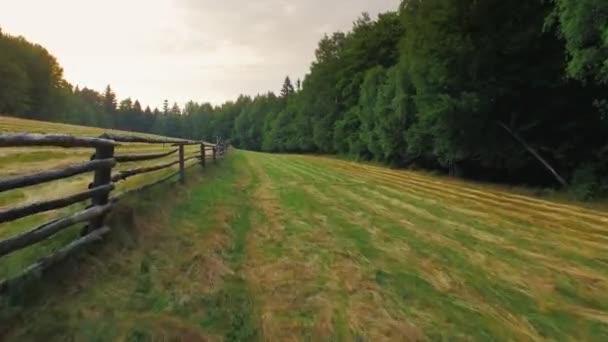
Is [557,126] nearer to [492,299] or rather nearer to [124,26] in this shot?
[492,299]

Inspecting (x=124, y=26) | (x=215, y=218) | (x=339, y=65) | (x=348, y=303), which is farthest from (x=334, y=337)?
(x=339, y=65)

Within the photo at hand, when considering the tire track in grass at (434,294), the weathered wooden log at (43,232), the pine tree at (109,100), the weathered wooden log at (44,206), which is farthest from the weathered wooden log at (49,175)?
the pine tree at (109,100)

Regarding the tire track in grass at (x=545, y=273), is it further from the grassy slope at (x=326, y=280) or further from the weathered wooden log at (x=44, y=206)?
the weathered wooden log at (x=44, y=206)

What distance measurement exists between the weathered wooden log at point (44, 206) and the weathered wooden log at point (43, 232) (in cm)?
18

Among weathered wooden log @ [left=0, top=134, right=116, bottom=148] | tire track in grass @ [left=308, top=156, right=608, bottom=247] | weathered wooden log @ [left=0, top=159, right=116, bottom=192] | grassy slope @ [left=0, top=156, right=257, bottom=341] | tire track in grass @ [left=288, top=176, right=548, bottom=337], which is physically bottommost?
grassy slope @ [left=0, top=156, right=257, bottom=341]

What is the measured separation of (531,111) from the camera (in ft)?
59.2

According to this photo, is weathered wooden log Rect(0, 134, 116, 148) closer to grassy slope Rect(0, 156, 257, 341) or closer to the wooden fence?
the wooden fence

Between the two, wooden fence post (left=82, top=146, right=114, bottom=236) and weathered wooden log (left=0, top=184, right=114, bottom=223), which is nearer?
weathered wooden log (left=0, top=184, right=114, bottom=223)

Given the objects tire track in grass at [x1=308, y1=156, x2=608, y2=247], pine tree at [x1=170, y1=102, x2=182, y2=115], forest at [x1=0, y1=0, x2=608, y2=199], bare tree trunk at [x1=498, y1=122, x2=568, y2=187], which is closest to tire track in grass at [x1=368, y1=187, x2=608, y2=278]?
tire track in grass at [x1=308, y1=156, x2=608, y2=247]

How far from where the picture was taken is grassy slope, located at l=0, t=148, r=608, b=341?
3.57 metres

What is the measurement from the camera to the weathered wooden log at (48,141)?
3572mm

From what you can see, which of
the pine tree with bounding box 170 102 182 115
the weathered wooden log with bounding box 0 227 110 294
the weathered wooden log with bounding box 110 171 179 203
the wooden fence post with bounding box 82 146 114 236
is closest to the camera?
the weathered wooden log with bounding box 0 227 110 294

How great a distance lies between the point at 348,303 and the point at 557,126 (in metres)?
17.8

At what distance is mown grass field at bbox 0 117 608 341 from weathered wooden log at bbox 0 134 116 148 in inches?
52.8
